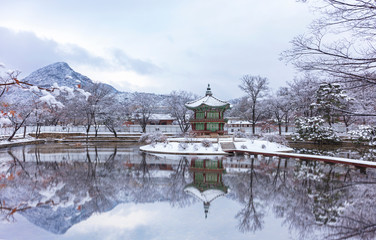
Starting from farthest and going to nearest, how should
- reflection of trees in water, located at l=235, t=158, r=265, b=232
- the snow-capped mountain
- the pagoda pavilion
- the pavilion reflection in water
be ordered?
the pagoda pavilion, the pavilion reflection in water, reflection of trees in water, located at l=235, t=158, r=265, b=232, the snow-capped mountain

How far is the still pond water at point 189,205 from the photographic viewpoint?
21.8ft

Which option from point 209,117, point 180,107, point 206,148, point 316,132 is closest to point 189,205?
point 206,148

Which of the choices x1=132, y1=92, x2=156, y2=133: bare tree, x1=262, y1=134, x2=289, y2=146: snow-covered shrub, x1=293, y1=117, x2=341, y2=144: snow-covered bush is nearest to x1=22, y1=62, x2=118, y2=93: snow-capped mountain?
x1=132, y1=92, x2=156, y2=133: bare tree

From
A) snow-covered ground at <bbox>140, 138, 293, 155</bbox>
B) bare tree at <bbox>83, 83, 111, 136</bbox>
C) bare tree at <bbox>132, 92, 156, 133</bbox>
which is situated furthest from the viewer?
bare tree at <bbox>132, 92, 156, 133</bbox>

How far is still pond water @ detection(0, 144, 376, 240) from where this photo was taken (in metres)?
6.64

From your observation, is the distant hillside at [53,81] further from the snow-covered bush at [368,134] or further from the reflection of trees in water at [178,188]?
the snow-covered bush at [368,134]

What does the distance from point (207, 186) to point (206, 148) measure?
524 inches

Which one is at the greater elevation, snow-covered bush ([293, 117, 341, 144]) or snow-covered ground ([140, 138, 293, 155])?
snow-covered bush ([293, 117, 341, 144])

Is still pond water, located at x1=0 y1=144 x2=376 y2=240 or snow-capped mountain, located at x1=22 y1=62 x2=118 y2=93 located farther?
still pond water, located at x1=0 y1=144 x2=376 y2=240

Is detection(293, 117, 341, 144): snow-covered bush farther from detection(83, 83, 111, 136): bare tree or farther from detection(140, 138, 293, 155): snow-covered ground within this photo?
detection(83, 83, 111, 136): bare tree

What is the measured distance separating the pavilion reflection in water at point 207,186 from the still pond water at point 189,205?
4cm

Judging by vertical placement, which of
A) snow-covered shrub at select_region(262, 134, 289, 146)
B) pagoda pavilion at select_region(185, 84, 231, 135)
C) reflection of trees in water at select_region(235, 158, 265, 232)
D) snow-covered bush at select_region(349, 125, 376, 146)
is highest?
pagoda pavilion at select_region(185, 84, 231, 135)

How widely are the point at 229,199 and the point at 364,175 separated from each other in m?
9.00

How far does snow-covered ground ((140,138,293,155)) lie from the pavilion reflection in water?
27.1ft
